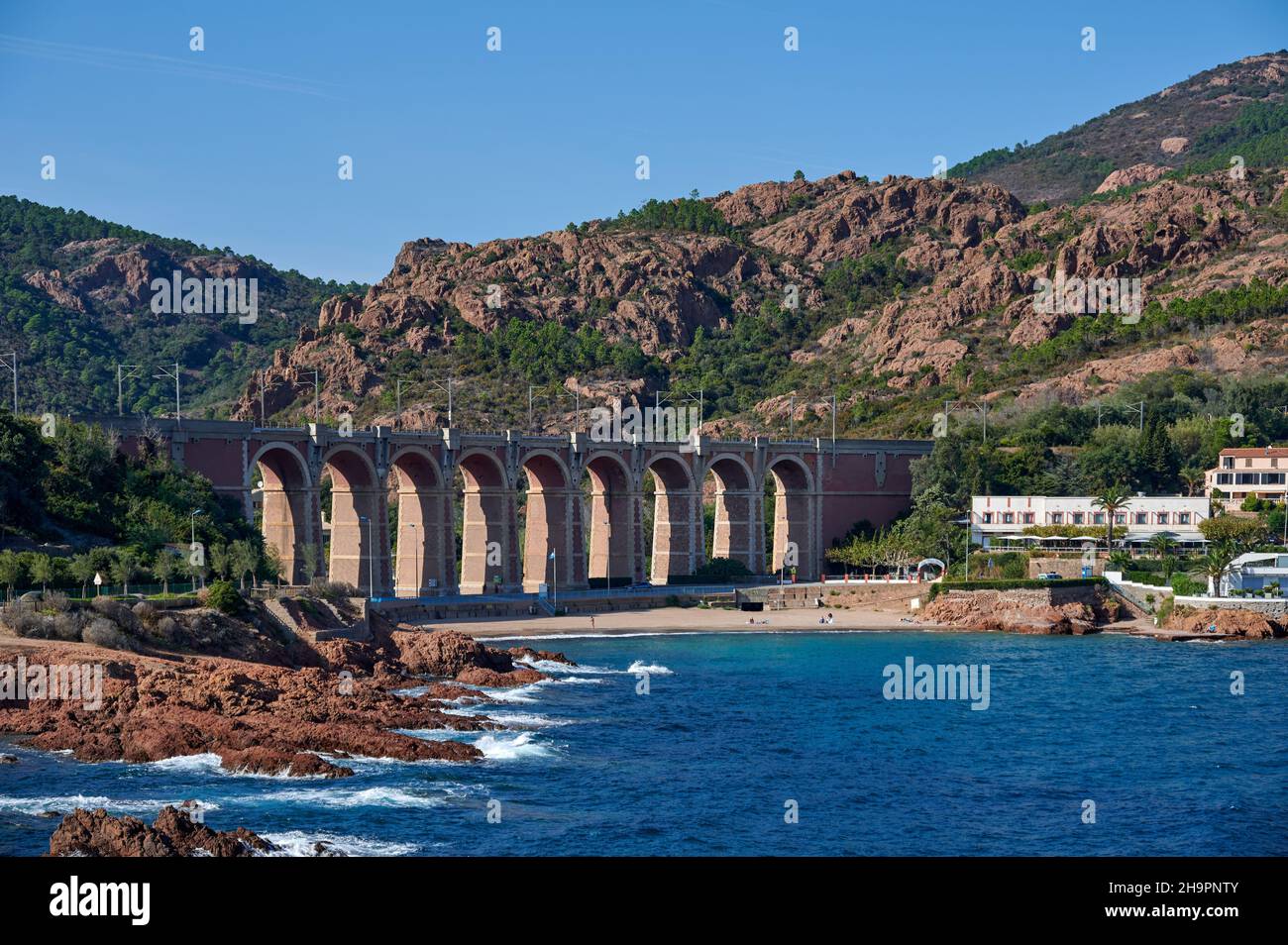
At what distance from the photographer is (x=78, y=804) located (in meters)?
35.2

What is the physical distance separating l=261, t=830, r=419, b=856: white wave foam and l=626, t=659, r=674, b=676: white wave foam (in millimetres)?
33615

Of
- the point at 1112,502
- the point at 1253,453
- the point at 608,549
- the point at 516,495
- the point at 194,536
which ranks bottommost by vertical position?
the point at 608,549

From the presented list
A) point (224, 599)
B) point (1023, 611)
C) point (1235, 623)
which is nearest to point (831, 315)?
point (1023, 611)

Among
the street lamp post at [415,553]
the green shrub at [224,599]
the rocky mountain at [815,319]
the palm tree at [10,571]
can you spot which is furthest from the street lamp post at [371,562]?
the rocky mountain at [815,319]

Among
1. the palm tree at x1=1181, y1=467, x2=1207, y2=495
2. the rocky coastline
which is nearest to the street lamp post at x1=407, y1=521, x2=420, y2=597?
the rocky coastline

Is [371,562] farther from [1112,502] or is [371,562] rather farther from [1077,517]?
[1077,517]

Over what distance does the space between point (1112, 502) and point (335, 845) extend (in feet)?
243

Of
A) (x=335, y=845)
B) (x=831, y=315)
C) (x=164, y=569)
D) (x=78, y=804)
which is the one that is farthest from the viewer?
(x=831, y=315)

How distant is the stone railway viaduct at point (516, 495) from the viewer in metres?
85.7

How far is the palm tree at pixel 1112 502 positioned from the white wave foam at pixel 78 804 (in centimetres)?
7335

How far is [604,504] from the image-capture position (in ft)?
353
